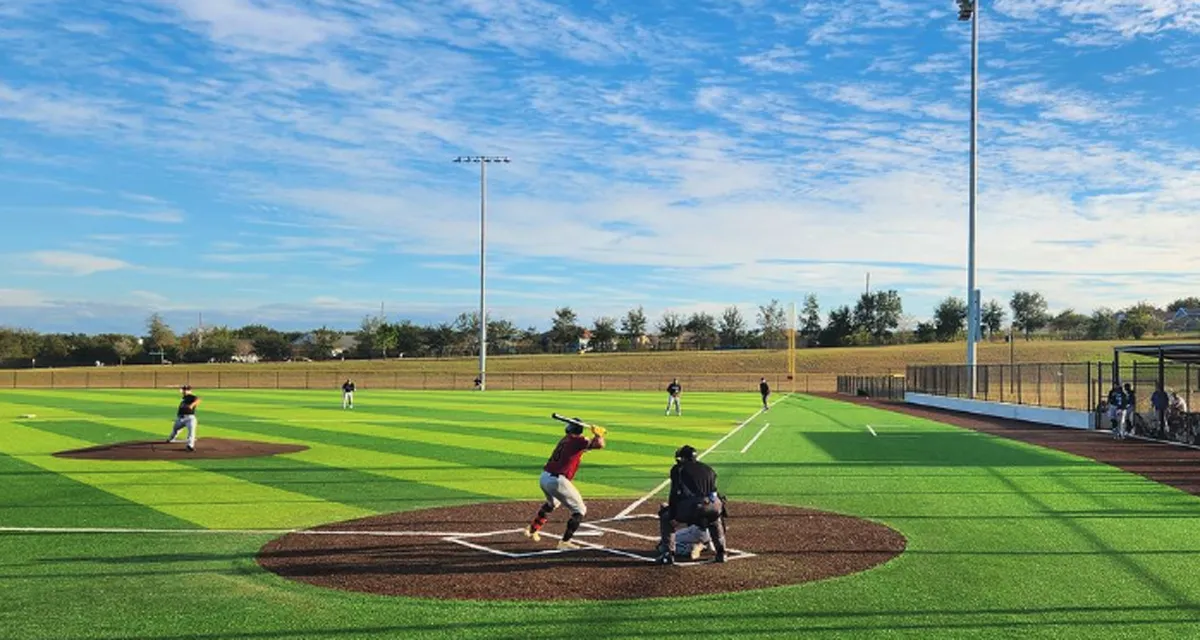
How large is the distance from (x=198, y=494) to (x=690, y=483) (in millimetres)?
10265

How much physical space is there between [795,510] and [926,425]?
21.9 m

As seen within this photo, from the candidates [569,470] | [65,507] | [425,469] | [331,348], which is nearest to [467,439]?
[425,469]

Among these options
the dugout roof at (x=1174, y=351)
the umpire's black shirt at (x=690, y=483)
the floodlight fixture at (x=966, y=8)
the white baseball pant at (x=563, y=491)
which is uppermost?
the floodlight fixture at (x=966, y=8)

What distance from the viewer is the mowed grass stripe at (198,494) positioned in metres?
14.8

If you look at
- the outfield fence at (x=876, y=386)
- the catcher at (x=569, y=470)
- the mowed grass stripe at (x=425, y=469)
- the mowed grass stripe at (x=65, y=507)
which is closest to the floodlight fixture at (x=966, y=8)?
the outfield fence at (x=876, y=386)

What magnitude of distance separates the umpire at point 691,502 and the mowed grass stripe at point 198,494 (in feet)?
19.1

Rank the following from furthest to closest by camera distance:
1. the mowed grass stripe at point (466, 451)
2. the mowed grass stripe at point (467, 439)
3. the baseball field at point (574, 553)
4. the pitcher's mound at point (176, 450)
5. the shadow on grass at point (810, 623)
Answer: the mowed grass stripe at point (467, 439) → the pitcher's mound at point (176, 450) → the mowed grass stripe at point (466, 451) → the baseball field at point (574, 553) → the shadow on grass at point (810, 623)

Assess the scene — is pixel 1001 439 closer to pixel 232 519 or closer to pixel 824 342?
pixel 232 519

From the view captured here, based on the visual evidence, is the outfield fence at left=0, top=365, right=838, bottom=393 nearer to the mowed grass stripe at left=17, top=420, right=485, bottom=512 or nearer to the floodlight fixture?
the floodlight fixture

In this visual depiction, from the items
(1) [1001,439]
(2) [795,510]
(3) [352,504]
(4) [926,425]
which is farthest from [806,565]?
(4) [926,425]

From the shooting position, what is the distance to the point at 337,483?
18734mm

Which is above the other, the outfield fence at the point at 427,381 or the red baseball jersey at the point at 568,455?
the red baseball jersey at the point at 568,455

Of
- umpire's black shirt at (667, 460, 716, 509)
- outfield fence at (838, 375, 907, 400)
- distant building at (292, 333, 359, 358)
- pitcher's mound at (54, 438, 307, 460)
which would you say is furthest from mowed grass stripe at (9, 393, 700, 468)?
distant building at (292, 333, 359, 358)

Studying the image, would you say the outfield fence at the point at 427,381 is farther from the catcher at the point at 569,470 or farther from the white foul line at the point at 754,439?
the catcher at the point at 569,470
